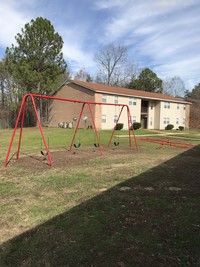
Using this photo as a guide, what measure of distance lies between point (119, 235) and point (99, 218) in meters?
0.62

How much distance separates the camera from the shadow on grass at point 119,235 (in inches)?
111

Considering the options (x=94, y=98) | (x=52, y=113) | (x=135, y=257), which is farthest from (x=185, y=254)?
(x=52, y=113)

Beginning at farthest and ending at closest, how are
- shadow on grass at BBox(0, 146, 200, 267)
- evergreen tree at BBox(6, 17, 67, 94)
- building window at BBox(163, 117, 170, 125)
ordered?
1. building window at BBox(163, 117, 170, 125)
2. evergreen tree at BBox(6, 17, 67, 94)
3. shadow on grass at BBox(0, 146, 200, 267)

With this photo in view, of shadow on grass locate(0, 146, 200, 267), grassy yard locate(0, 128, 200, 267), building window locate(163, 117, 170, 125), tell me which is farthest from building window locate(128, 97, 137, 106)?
shadow on grass locate(0, 146, 200, 267)

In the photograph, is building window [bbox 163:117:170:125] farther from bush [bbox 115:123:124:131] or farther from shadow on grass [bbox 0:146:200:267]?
shadow on grass [bbox 0:146:200:267]

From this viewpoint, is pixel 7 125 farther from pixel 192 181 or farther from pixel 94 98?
pixel 192 181

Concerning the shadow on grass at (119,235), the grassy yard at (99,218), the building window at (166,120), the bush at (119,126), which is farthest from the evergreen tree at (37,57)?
the shadow on grass at (119,235)

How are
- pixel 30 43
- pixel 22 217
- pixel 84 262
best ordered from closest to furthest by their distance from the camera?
pixel 84 262 → pixel 22 217 → pixel 30 43

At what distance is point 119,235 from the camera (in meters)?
3.35

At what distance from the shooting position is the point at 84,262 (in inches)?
108

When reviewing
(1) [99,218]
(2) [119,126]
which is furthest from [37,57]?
(1) [99,218]

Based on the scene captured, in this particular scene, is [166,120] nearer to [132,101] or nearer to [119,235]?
[132,101]

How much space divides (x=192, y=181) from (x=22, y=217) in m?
4.47

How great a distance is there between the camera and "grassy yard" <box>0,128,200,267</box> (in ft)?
9.43
